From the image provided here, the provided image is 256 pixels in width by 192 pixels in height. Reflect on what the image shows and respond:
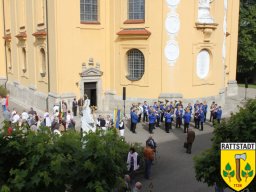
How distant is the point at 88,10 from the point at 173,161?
46.2 feet

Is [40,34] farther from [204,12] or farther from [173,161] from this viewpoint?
[173,161]

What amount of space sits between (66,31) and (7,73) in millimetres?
14385

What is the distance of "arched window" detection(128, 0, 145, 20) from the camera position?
1009 inches

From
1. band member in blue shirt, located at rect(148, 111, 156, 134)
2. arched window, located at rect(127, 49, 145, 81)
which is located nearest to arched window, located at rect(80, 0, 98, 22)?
arched window, located at rect(127, 49, 145, 81)

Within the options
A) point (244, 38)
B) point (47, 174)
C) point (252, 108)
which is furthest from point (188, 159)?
point (244, 38)

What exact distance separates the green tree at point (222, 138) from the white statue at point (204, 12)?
15725mm

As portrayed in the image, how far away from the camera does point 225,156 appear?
7332 millimetres

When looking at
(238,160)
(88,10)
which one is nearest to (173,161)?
(238,160)

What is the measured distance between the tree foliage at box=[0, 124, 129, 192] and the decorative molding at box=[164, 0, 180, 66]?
17.4 m

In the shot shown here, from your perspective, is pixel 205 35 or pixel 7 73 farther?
pixel 7 73

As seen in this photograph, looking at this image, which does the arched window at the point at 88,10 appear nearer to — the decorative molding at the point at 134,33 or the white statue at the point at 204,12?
the decorative molding at the point at 134,33

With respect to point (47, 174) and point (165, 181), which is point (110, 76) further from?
point (47, 174)

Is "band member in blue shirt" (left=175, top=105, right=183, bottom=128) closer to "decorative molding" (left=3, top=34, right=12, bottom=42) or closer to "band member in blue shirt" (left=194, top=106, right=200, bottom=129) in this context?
"band member in blue shirt" (left=194, top=106, right=200, bottom=129)

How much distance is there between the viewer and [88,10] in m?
26.3
